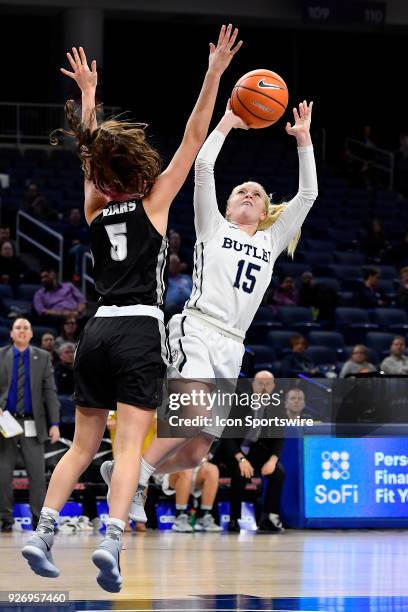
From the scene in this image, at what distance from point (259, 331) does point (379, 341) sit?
168cm

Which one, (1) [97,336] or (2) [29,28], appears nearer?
(1) [97,336]

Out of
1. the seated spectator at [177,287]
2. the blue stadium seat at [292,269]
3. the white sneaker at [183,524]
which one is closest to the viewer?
the white sneaker at [183,524]

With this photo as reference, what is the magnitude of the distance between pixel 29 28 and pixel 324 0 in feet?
23.0

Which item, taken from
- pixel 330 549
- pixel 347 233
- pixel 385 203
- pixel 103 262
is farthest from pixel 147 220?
pixel 385 203

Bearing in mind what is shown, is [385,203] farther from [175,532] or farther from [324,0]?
[175,532]

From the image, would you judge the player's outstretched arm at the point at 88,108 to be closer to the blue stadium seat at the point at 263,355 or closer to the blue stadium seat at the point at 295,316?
the blue stadium seat at the point at 263,355

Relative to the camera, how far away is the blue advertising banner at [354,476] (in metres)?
13.6

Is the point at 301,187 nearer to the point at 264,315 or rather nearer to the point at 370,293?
the point at 264,315

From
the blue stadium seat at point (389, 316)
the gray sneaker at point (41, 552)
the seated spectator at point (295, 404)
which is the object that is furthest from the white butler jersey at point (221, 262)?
the blue stadium seat at point (389, 316)

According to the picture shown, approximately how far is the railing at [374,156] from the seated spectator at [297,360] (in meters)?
10.5

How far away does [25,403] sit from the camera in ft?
42.5

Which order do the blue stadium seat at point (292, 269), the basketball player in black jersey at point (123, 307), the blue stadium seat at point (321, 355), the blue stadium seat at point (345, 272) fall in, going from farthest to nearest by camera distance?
the blue stadium seat at point (345, 272) → the blue stadium seat at point (292, 269) → the blue stadium seat at point (321, 355) → the basketball player in black jersey at point (123, 307)

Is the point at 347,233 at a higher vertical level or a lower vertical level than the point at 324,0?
lower

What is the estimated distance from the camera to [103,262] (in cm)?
590
